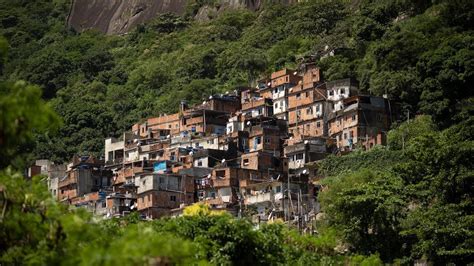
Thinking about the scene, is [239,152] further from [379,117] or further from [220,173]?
[379,117]

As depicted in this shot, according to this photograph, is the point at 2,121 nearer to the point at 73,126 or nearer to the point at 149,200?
the point at 149,200

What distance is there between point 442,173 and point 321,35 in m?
45.3

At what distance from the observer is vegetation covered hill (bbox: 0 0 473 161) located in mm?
61250

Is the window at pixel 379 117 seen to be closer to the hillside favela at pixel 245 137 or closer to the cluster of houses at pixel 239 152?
the hillside favela at pixel 245 137

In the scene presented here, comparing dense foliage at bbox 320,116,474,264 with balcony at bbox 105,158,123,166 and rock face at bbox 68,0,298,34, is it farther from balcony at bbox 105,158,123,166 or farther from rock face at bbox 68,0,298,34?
rock face at bbox 68,0,298,34

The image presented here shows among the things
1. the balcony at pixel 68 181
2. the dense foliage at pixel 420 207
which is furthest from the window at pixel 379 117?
the balcony at pixel 68 181

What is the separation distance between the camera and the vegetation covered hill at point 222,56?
201 feet

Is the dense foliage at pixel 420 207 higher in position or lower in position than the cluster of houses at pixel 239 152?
lower

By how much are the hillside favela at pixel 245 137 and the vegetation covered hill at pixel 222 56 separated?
0.17m

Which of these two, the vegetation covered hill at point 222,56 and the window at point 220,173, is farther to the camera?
the window at point 220,173

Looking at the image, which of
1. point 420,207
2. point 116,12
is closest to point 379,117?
point 420,207

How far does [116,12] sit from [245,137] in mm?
63000

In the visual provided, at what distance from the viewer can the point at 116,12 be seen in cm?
12794

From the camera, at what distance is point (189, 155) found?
6725 centimetres
